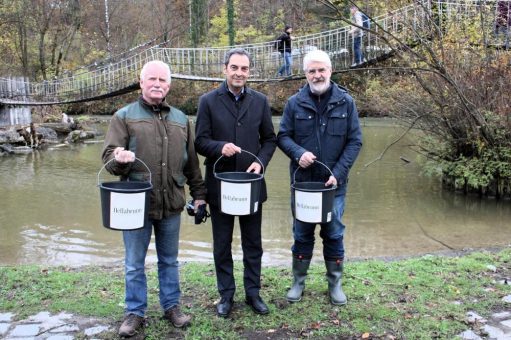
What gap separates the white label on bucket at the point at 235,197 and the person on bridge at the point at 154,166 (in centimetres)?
28

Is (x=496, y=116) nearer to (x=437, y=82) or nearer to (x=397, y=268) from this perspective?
(x=437, y=82)

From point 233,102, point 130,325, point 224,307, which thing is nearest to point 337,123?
point 233,102

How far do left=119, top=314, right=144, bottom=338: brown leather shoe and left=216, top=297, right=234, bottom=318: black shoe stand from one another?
1.70 feet

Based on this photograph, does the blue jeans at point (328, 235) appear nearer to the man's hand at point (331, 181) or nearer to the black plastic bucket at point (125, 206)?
the man's hand at point (331, 181)

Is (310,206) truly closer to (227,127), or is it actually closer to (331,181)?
(331,181)

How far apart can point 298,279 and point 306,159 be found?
95 centimetres

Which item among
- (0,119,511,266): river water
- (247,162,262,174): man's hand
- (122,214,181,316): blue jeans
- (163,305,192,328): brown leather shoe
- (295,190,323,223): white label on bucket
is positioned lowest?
(0,119,511,266): river water

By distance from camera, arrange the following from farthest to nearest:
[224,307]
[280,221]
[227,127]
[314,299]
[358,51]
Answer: [358,51] → [280,221] → [314,299] → [224,307] → [227,127]

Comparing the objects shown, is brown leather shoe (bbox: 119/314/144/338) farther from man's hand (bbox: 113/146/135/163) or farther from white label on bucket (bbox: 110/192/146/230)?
man's hand (bbox: 113/146/135/163)

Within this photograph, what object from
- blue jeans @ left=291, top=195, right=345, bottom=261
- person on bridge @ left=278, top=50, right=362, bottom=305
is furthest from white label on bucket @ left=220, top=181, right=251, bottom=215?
blue jeans @ left=291, top=195, right=345, bottom=261

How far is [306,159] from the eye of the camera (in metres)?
3.30

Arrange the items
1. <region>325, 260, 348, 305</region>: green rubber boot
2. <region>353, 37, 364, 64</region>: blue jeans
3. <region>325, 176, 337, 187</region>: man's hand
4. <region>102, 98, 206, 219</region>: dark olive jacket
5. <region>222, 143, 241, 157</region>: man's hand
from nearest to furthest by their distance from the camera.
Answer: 1. <region>102, 98, 206, 219</region>: dark olive jacket
2. <region>222, 143, 241, 157</region>: man's hand
3. <region>325, 176, 337, 187</region>: man's hand
4. <region>325, 260, 348, 305</region>: green rubber boot
5. <region>353, 37, 364, 64</region>: blue jeans

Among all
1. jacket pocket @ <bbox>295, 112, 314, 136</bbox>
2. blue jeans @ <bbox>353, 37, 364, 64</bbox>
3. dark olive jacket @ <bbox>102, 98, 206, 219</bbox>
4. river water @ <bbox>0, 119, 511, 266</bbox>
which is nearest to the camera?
dark olive jacket @ <bbox>102, 98, 206, 219</bbox>

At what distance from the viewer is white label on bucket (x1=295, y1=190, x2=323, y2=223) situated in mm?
3213
